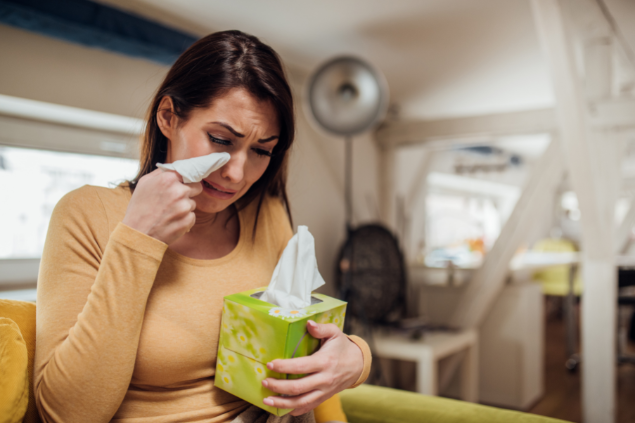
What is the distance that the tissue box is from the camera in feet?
2.60

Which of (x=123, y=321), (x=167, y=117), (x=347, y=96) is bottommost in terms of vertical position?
(x=123, y=321)

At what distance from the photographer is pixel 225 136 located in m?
0.92

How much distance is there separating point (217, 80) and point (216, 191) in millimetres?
208

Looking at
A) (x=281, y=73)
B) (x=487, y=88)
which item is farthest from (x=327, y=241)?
(x=281, y=73)

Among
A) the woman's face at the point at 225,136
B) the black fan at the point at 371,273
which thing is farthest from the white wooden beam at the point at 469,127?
the woman's face at the point at 225,136

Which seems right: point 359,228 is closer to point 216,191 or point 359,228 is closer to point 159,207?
point 216,191

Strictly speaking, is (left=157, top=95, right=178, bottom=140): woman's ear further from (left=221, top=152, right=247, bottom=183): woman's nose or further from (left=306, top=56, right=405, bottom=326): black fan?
(left=306, top=56, right=405, bottom=326): black fan

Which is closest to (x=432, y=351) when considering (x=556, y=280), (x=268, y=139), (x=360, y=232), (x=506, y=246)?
(x=360, y=232)

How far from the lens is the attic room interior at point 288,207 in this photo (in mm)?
814

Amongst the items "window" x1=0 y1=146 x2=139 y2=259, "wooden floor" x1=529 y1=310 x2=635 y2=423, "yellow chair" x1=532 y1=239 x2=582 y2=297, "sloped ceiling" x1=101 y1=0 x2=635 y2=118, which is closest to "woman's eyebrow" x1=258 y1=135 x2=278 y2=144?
"window" x1=0 y1=146 x2=139 y2=259

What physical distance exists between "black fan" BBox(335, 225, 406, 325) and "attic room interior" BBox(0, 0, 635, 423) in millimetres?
14

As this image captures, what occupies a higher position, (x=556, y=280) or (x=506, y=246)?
(x=506, y=246)

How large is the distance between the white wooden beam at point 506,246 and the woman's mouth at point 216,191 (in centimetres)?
282

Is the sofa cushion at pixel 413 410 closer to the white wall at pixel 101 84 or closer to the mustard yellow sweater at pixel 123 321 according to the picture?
the mustard yellow sweater at pixel 123 321
